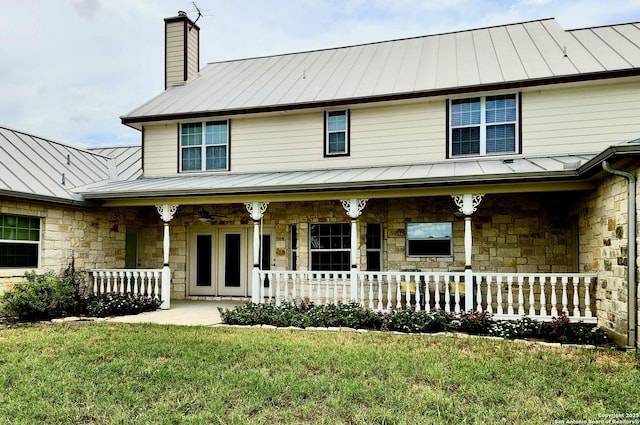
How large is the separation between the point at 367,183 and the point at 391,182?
48 centimetres

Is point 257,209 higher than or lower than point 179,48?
lower

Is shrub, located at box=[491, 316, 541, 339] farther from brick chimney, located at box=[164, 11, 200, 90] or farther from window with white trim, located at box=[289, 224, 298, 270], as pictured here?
brick chimney, located at box=[164, 11, 200, 90]

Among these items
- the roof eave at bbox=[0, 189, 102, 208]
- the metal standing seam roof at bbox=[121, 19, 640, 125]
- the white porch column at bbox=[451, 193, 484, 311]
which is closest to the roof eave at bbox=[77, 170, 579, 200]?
the roof eave at bbox=[0, 189, 102, 208]

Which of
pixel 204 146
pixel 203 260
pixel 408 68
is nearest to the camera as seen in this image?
pixel 408 68

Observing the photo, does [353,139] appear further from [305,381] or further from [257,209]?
[305,381]

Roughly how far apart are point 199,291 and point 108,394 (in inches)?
325

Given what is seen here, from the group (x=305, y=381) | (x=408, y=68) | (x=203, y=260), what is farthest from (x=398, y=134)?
(x=305, y=381)

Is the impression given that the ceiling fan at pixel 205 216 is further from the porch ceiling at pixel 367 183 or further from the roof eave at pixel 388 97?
the roof eave at pixel 388 97

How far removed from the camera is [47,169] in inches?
464

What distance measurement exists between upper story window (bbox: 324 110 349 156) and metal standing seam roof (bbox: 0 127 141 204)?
5.80 meters

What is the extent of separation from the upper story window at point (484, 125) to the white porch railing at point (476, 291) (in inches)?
113

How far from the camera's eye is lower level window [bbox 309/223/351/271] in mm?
11852

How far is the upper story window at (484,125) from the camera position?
10.6m

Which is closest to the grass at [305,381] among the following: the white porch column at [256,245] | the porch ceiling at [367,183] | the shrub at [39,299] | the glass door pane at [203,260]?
the shrub at [39,299]
